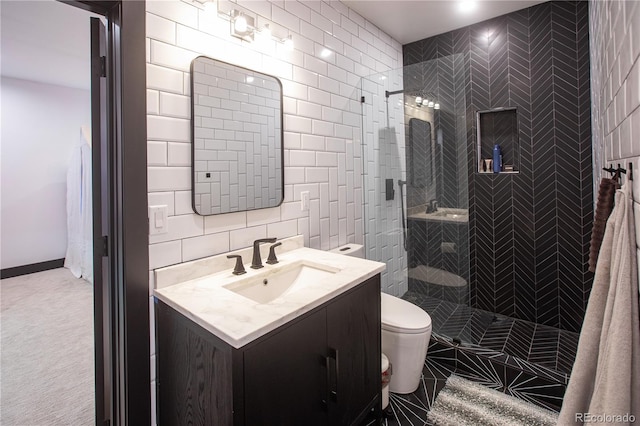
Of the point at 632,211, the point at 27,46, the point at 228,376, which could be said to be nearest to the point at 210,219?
the point at 228,376

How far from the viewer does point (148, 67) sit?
1287 millimetres

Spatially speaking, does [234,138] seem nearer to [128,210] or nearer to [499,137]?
[128,210]

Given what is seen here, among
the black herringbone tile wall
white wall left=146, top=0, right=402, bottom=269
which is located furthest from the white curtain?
the black herringbone tile wall

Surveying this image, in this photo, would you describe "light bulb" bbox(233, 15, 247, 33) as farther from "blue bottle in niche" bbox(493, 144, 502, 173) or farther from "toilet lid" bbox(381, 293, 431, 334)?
"blue bottle in niche" bbox(493, 144, 502, 173)

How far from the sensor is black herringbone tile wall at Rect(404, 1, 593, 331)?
2.42 metres

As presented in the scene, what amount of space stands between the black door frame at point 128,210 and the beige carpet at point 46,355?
0.93m

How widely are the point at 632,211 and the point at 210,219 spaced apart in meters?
1.47

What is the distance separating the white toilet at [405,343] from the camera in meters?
1.82

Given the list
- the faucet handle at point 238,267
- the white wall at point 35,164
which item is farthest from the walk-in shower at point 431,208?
the white wall at point 35,164

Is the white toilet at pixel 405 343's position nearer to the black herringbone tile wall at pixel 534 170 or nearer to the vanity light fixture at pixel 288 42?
the black herringbone tile wall at pixel 534 170

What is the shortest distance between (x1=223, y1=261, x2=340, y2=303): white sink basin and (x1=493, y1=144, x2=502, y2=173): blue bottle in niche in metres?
2.02

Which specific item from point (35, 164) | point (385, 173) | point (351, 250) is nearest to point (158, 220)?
point (351, 250)

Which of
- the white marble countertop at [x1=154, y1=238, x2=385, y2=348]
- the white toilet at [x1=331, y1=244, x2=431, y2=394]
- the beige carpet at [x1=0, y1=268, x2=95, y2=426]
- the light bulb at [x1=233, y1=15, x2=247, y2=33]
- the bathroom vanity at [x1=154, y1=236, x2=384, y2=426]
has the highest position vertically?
the light bulb at [x1=233, y1=15, x2=247, y2=33]

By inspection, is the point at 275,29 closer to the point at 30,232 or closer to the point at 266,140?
the point at 266,140
